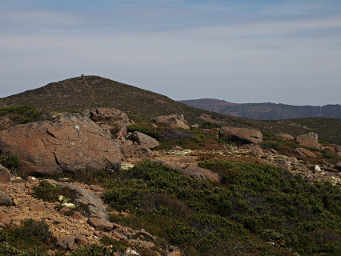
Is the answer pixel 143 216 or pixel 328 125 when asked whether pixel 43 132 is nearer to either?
pixel 143 216

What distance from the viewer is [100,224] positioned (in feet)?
25.3

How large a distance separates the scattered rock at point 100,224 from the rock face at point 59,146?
14.7 ft

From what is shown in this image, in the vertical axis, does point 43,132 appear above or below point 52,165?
above

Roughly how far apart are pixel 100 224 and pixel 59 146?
5366 millimetres

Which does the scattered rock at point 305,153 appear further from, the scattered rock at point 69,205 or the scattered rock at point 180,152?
the scattered rock at point 69,205

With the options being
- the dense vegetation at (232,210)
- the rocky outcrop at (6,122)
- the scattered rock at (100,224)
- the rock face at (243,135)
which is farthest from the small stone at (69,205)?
the rock face at (243,135)

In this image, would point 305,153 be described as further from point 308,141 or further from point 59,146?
point 59,146

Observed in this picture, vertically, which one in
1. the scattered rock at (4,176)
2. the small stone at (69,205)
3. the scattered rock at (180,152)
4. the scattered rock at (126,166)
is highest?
the scattered rock at (4,176)

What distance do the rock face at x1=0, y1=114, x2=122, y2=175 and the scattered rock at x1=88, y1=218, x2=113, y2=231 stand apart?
4.48 metres

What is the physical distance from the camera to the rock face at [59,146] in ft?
38.1

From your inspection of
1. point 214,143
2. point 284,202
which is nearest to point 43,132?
point 284,202

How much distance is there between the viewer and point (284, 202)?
1248 cm

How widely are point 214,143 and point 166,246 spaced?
15.0 metres

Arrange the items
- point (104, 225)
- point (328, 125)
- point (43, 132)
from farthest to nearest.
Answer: point (328, 125) < point (43, 132) < point (104, 225)
